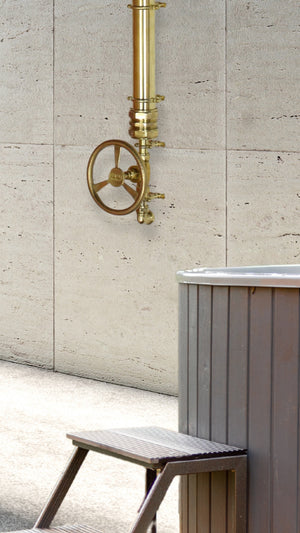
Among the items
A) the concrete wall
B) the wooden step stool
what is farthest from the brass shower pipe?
the wooden step stool

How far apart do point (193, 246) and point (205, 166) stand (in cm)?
41

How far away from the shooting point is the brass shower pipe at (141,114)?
17.7 feet

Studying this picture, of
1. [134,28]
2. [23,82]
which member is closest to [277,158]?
[134,28]

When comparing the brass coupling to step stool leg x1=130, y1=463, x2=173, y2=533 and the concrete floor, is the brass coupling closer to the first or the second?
the concrete floor

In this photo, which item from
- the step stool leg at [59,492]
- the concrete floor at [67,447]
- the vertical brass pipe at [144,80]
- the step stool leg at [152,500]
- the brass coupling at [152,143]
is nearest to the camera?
the step stool leg at [152,500]

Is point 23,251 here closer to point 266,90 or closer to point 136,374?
point 136,374

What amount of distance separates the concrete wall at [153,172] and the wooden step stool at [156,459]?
2268 millimetres

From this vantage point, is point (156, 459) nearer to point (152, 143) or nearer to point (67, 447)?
point (67, 447)

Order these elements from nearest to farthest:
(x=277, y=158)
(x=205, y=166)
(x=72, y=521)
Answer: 1. (x=72, y=521)
2. (x=277, y=158)
3. (x=205, y=166)

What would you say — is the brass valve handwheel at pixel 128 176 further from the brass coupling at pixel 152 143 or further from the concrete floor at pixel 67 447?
the concrete floor at pixel 67 447

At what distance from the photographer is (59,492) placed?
2947mm

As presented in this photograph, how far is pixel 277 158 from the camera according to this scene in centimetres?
503

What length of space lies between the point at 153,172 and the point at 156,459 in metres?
3.21

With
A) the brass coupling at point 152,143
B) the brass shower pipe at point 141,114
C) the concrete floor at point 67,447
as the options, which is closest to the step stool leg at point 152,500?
the concrete floor at point 67,447
